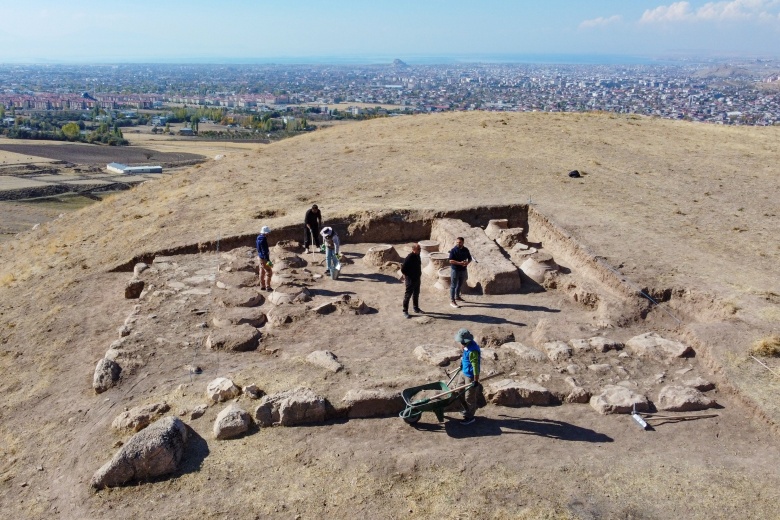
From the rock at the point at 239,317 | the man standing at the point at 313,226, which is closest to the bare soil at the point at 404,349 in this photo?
the rock at the point at 239,317

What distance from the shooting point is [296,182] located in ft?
70.6

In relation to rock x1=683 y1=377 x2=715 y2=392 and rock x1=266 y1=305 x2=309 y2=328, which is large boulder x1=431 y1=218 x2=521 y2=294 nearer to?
rock x1=266 y1=305 x2=309 y2=328

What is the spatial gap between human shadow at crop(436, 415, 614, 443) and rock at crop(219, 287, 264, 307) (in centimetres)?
544

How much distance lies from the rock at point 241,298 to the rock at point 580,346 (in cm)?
601

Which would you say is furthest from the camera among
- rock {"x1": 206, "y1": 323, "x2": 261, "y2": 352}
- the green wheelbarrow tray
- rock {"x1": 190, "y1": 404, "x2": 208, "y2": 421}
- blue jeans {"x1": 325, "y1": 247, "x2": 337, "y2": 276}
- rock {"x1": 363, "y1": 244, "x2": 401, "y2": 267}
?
rock {"x1": 363, "y1": 244, "x2": 401, "y2": 267}

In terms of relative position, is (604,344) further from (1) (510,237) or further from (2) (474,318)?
(1) (510,237)

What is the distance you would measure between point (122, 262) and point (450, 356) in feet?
30.9

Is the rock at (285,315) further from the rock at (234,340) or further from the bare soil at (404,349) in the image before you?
the rock at (234,340)

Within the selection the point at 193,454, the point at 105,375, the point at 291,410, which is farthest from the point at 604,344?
the point at 105,375

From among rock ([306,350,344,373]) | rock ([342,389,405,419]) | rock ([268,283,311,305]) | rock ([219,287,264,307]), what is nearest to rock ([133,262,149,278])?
rock ([219,287,264,307])

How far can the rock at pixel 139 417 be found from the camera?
27.5 feet

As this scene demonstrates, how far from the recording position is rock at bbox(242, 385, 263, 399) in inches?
342

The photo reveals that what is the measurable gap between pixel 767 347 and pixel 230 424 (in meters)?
8.00

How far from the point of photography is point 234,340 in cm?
1059
